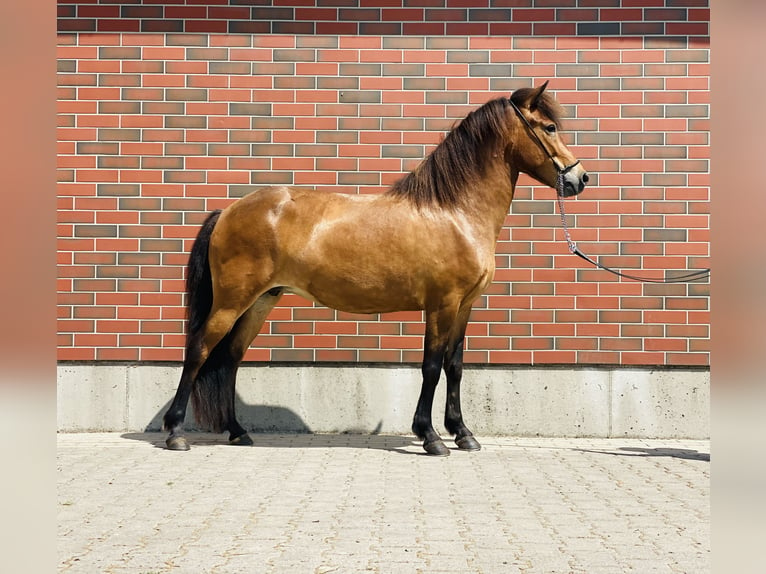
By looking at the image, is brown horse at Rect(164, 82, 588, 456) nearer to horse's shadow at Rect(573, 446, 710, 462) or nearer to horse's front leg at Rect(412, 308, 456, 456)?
horse's front leg at Rect(412, 308, 456, 456)

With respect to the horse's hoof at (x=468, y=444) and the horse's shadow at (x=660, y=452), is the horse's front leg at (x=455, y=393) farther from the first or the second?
the horse's shadow at (x=660, y=452)

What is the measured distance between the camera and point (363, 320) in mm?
6578

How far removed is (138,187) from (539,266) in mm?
3183

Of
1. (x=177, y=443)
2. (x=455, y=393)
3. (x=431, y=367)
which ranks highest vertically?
(x=431, y=367)

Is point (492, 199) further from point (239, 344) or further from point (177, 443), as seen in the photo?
point (177, 443)

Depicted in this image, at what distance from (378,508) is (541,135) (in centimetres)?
286

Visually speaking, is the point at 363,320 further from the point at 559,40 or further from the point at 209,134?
the point at 559,40

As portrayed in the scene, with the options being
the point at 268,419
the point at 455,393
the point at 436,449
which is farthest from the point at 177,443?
the point at 455,393

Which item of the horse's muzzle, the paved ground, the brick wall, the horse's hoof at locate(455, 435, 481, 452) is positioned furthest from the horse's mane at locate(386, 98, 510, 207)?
the paved ground

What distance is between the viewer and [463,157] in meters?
5.73

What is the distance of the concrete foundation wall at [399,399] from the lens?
6.49 m
